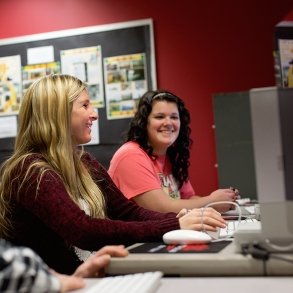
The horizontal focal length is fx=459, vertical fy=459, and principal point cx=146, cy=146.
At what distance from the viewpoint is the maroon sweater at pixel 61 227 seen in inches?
50.2

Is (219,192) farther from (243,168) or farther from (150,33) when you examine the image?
(150,33)

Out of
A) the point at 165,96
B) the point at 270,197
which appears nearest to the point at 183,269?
the point at 270,197

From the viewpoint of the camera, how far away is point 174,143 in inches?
97.0

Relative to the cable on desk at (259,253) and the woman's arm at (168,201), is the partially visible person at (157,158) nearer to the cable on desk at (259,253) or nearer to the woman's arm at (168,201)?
the woman's arm at (168,201)

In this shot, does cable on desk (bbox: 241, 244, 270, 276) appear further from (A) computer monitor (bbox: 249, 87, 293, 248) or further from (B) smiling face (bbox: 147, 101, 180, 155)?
(B) smiling face (bbox: 147, 101, 180, 155)

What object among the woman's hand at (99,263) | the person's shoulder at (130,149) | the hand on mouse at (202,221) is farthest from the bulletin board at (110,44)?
the woman's hand at (99,263)

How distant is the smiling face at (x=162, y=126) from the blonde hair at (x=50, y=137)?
2.61 feet

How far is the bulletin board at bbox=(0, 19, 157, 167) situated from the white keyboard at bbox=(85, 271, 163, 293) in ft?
7.35

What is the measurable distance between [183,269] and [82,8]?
2.63m

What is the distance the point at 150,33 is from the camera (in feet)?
10.1

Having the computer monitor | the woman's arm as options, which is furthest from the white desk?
the woman's arm

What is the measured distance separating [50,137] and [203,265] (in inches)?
30.2

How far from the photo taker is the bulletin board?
308 centimetres

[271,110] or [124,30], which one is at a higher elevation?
[124,30]
